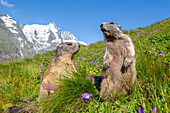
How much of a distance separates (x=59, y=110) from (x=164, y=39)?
19.1 feet

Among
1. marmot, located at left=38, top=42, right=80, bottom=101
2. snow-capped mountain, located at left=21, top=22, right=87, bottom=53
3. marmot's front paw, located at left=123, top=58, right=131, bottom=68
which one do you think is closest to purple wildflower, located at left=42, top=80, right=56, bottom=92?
marmot, located at left=38, top=42, right=80, bottom=101

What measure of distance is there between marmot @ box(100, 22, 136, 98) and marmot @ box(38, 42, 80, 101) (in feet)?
2.68

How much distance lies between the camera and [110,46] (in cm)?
214

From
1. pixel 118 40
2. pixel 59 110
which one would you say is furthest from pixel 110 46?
pixel 59 110

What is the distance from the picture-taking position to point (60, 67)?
2.48 metres

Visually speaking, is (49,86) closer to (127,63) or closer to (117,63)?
(117,63)

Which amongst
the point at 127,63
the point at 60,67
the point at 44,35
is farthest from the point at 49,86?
the point at 44,35

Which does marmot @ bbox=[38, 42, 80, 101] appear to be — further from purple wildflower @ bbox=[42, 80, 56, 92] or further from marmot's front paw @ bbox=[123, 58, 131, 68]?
marmot's front paw @ bbox=[123, 58, 131, 68]

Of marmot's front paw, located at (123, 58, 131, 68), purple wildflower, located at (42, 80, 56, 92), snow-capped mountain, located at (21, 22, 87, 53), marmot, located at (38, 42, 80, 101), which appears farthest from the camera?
snow-capped mountain, located at (21, 22, 87, 53)

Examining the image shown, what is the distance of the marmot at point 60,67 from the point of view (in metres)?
2.26

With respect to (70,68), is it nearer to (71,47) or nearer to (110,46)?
(71,47)

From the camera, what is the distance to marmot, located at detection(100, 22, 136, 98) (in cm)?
181

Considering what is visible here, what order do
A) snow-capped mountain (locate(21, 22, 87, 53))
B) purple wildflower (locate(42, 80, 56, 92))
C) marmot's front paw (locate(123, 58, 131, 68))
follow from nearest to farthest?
marmot's front paw (locate(123, 58, 131, 68)) < purple wildflower (locate(42, 80, 56, 92)) < snow-capped mountain (locate(21, 22, 87, 53))

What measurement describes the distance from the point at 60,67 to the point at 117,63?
1.23 metres
